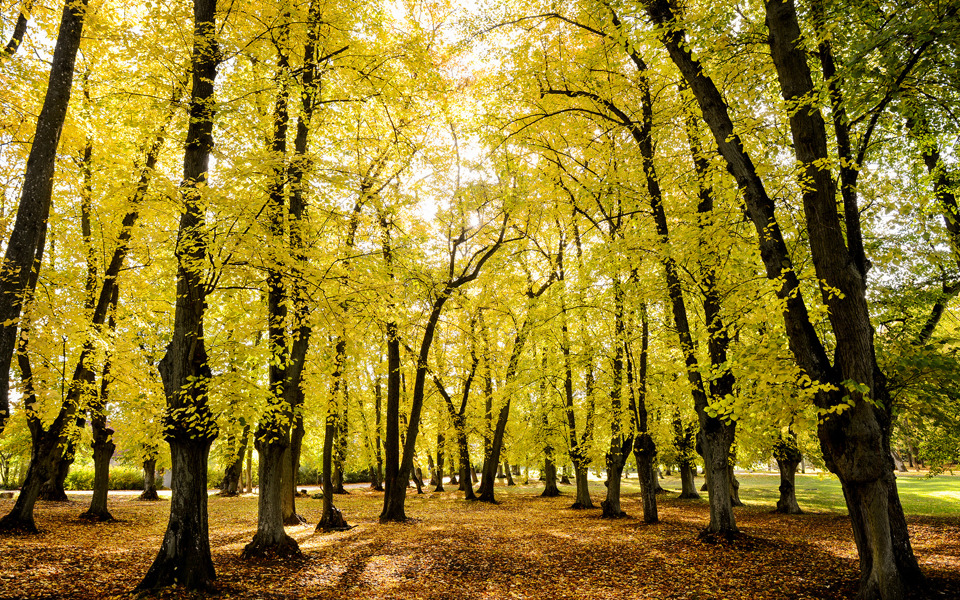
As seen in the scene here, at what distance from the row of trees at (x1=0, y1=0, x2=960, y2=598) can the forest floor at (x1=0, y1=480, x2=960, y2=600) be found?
3.11ft

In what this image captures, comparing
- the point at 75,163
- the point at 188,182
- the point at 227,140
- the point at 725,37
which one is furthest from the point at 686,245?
the point at 75,163

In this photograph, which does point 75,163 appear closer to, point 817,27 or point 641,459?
point 817,27

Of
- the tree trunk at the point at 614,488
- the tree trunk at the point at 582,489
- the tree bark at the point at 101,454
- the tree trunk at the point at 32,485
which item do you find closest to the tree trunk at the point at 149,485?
the tree bark at the point at 101,454

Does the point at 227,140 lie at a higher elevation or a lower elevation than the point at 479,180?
lower

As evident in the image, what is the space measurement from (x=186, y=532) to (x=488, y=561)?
540 cm

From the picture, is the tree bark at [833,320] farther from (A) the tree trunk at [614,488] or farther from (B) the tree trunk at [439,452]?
→ (B) the tree trunk at [439,452]

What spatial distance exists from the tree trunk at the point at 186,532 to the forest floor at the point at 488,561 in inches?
8.9

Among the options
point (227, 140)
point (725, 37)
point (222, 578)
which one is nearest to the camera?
point (725, 37)

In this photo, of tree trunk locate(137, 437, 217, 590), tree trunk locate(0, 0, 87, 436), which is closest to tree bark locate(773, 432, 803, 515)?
tree trunk locate(137, 437, 217, 590)

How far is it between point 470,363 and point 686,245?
49.5 feet

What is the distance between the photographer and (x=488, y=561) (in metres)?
9.27

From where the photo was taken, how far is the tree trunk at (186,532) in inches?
237

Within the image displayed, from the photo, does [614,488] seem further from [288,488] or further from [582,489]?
[288,488]

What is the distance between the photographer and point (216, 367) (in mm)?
7250
